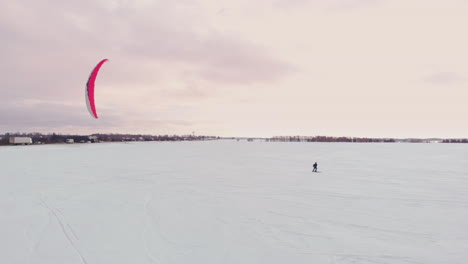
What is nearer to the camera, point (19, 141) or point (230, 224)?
point (230, 224)

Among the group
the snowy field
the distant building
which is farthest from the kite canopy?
the distant building

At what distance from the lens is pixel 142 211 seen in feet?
21.8

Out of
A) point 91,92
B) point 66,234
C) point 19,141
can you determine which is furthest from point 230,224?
point 19,141

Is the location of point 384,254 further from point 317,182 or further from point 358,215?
point 317,182

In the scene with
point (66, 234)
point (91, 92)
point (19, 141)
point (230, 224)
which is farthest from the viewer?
point (19, 141)

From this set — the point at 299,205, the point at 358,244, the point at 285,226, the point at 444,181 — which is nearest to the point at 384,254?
the point at 358,244

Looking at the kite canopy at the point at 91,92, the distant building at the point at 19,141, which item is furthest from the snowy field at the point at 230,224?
the distant building at the point at 19,141

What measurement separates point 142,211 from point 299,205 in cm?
442

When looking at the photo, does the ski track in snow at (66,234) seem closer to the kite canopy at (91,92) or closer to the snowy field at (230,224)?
the snowy field at (230,224)

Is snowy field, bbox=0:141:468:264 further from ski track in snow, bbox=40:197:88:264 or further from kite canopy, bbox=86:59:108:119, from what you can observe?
kite canopy, bbox=86:59:108:119

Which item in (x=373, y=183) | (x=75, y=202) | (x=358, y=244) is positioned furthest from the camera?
(x=373, y=183)

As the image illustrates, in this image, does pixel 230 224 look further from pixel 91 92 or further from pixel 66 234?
pixel 91 92

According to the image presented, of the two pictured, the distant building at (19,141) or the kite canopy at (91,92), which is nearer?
the kite canopy at (91,92)

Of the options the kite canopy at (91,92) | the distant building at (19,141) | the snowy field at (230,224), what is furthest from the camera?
the distant building at (19,141)
